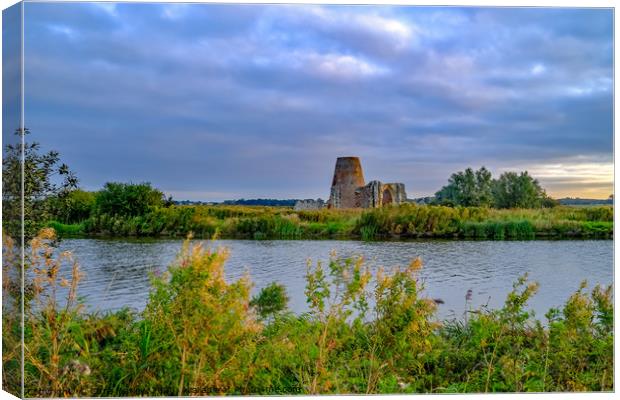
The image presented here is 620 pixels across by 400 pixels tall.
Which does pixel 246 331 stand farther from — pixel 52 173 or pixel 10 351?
pixel 52 173

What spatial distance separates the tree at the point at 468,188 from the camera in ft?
18.6

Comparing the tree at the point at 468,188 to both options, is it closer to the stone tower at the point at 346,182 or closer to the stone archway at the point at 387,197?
the stone archway at the point at 387,197

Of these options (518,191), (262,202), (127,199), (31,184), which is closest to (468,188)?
(518,191)

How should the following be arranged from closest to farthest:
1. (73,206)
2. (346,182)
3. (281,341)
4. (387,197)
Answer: (281,341)
(73,206)
(346,182)
(387,197)

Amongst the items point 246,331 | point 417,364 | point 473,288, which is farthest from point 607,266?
point 246,331

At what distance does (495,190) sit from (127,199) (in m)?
3.19

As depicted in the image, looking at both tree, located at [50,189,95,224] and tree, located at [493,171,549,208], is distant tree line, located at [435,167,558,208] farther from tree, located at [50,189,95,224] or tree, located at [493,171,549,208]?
tree, located at [50,189,95,224]

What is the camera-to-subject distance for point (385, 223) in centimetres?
618

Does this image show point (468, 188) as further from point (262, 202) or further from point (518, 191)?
point (262, 202)

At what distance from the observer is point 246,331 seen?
3.88 m

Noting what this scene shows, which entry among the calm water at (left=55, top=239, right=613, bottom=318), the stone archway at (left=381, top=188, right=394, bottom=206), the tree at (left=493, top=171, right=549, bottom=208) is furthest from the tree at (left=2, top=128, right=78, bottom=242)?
the tree at (left=493, top=171, right=549, bottom=208)

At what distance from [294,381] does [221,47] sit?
2.64 metres

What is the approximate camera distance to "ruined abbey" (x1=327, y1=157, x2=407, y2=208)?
554cm

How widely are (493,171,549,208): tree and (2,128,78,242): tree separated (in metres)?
3.56
